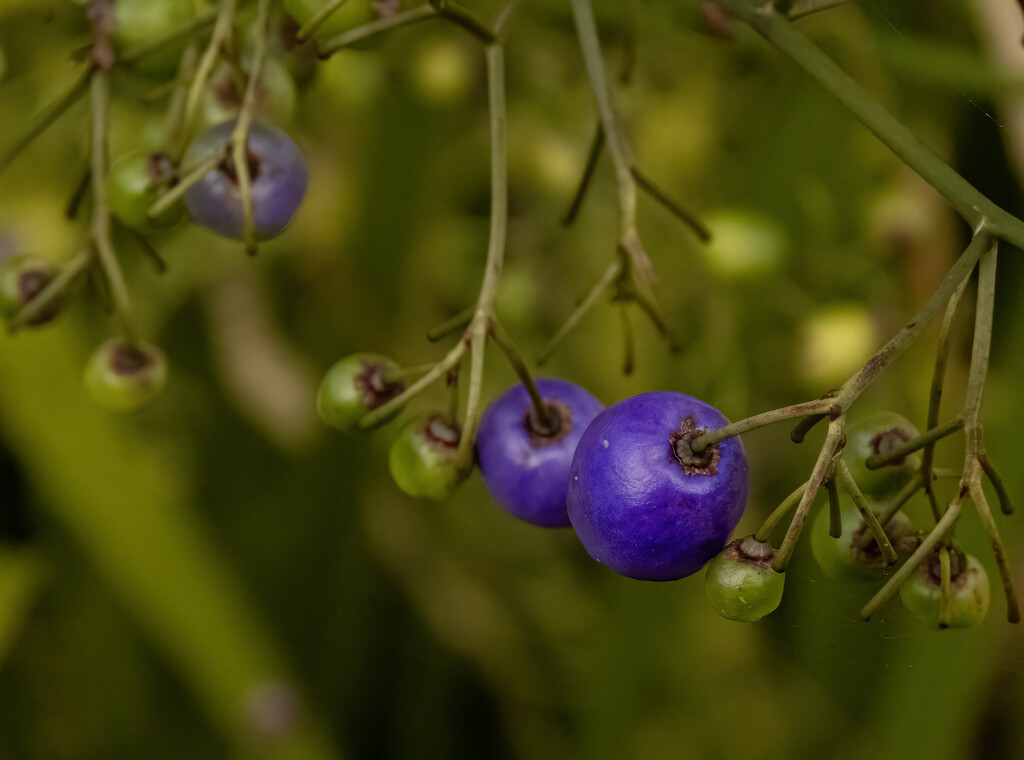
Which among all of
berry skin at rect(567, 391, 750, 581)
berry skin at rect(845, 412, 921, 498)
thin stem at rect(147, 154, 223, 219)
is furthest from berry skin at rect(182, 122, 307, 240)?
berry skin at rect(845, 412, 921, 498)

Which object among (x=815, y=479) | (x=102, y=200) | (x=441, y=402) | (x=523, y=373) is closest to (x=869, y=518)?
(x=815, y=479)

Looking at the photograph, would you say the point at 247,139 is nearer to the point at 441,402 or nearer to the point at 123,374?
the point at 123,374

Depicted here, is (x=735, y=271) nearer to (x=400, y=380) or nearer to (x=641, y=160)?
(x=641, y=160)

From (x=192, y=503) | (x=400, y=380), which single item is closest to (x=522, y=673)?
(x=192, y=503)

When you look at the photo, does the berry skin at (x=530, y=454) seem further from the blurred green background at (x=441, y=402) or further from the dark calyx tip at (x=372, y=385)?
the blurred green background at (x=441, y=402)

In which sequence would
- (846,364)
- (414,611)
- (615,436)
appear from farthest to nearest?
(414,611) → (846,364) → (615,436)

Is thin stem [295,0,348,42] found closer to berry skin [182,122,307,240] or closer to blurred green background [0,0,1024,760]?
berry skin [182,122,307,240]
